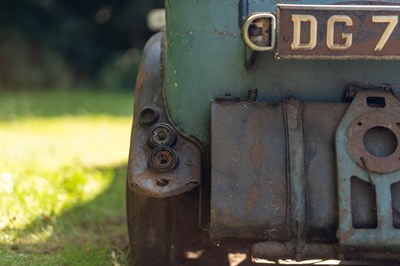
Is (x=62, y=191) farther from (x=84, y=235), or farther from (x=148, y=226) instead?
(x=148, y=226)

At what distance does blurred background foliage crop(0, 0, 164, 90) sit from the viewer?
717 inches

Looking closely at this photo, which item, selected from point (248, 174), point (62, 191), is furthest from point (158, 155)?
point (62, 191)

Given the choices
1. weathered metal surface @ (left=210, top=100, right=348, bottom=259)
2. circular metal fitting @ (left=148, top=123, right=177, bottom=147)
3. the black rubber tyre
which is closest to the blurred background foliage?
the black rubber tyre

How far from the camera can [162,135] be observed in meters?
3.69

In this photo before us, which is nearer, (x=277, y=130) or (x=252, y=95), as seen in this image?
(x=277, y=130)

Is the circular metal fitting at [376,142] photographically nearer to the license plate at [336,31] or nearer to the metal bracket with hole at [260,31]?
the license plate at [336,31]

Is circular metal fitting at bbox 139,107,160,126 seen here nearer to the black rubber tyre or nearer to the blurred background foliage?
the black rubber tyre

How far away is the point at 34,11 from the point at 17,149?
11.4m

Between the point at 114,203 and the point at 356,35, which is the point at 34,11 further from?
the point at 356,35

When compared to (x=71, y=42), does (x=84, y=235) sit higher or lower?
higher

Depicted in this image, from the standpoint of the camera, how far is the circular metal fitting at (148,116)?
3.79 metres

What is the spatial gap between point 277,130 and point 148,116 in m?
0.60

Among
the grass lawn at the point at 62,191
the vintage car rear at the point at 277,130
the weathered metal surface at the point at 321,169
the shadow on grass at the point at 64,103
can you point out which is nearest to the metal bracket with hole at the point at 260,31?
the vintage car rear at the point at 277,130

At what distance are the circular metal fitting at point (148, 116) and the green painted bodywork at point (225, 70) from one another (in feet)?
0.28
